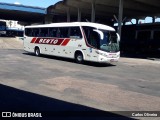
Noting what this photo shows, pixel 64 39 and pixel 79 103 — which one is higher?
pixel 64 39

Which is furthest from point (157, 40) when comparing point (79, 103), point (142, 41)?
point (79, 103)

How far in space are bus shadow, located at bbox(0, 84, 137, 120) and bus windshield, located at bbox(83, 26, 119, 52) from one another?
9811 millimetres

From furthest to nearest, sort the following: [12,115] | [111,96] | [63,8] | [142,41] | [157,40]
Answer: [63,8]
[142,41]
[157,40]
[111,96]
[12,115]

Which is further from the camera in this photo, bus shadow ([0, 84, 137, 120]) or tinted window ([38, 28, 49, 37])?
tinted window ([38, 28, 49, 37])

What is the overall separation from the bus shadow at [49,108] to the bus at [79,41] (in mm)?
9916

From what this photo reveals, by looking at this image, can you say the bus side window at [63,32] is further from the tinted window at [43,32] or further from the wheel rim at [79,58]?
the wheel rim at [79,58]

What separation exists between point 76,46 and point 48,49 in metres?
3.85

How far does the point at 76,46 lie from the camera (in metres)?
19.9

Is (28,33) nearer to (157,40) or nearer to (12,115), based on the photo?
(157,40)

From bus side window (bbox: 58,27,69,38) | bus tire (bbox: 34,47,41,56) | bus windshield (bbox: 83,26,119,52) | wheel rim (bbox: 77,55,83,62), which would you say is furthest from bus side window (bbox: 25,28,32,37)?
bus windshield (bbox: 83,26,119,52)

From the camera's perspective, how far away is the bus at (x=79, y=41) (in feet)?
59.8

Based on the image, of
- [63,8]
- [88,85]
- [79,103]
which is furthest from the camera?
[63,8]

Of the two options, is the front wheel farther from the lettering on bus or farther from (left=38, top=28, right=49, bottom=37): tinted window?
(left=38, top=28, right=49, bottom=37): tinted window

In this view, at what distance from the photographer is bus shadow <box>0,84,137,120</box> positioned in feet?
22.4
